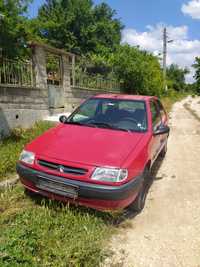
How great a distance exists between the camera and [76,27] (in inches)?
930

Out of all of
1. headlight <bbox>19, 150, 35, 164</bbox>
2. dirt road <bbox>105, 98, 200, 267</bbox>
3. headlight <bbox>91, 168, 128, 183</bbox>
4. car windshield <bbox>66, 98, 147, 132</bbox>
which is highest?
car windshield <bbox>66, 98, 147, 132</bbox>

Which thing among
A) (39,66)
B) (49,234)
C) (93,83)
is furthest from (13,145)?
(93,83)

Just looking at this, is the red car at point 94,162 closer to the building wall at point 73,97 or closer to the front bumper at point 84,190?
the front bumper at point 84,190

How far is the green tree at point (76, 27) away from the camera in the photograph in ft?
75.6

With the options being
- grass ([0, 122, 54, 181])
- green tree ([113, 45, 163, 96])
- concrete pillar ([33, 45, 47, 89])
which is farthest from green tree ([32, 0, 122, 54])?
grass ([0, 122, 54, 181])

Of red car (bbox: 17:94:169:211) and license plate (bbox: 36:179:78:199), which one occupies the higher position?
red car (bbox: 17:94:169:211)

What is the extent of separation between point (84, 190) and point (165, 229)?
1.23 metres

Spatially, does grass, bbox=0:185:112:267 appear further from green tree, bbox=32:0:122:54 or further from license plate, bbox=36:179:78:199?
green tree, bbox=32:0:122:54

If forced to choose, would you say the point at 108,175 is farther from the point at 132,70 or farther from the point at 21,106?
the point at 132,70

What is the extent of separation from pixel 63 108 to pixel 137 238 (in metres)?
7.38

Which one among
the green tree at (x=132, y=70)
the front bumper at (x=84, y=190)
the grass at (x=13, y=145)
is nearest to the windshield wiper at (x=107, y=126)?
the front bumper at (x=84, y=190)

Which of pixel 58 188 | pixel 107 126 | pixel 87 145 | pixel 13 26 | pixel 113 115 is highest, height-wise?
pixel 13 26

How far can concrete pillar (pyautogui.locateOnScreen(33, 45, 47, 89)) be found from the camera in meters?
7.81

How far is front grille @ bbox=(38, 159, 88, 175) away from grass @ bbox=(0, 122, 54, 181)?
1.46 meters
